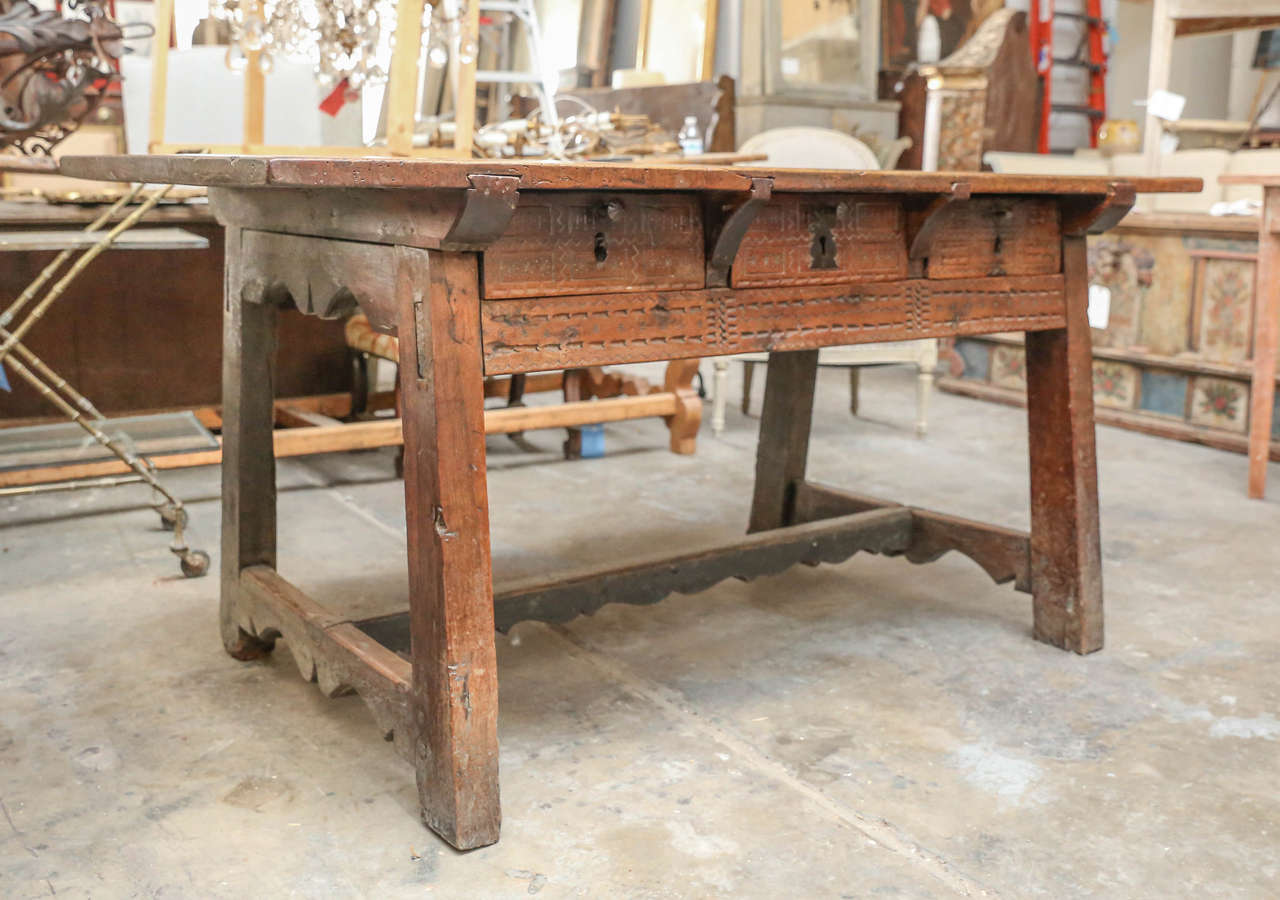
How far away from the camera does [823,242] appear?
7.13 feet

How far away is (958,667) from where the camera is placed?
256 cm

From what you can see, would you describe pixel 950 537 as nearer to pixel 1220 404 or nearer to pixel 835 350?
pixel 835 350

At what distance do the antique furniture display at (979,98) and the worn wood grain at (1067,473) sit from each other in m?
5.00

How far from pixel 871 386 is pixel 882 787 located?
14.2 ft

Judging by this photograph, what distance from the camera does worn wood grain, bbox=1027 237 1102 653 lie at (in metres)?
2.59

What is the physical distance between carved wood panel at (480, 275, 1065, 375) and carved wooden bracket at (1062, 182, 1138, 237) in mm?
111

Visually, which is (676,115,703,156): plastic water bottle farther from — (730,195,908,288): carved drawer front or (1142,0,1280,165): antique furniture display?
(730,195,908,288): carved drawer front

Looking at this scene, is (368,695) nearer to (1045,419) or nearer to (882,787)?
(882,787)

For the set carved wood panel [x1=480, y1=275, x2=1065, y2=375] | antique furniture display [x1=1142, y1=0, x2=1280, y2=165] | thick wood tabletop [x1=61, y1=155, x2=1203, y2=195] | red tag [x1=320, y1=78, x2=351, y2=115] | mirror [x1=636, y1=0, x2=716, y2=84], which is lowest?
carved wood panel [x1=480, y1=275, x2=1065, y2=375]

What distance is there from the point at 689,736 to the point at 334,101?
10.6 ft

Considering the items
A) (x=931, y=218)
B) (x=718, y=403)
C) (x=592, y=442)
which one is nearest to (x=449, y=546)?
(x=931, y=218)

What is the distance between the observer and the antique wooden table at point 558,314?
1.78 meters

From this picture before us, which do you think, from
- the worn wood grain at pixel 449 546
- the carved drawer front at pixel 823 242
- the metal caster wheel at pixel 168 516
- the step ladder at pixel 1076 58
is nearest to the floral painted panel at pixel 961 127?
the step ladder at pixel 1076 58

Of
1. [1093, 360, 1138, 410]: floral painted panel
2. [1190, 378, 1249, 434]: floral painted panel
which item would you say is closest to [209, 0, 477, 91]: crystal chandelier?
[1093, 360, 1138, 410]: floral painted panel
